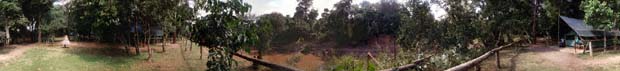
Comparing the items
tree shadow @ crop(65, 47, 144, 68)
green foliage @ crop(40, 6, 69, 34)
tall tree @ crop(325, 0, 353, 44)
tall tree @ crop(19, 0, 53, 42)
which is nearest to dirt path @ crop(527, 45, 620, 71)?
tree shadow @ crop(65, 47, 144, 68)

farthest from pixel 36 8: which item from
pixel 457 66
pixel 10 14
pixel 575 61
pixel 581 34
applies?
pixel 581 34

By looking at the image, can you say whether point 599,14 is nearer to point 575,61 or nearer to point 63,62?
point 575,61

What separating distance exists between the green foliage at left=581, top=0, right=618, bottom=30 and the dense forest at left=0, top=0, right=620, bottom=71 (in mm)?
25

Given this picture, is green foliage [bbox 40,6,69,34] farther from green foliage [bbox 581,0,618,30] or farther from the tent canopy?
the tent canopy

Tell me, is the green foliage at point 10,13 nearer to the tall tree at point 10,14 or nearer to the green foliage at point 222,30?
the tall tree at point 10,14

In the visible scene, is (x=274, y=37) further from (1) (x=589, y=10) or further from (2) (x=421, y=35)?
(1) (x=589, y=10)

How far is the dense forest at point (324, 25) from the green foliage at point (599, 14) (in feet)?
0.08

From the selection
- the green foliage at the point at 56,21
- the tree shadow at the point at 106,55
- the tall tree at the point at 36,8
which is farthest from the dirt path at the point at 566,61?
the green foliage at the point at 56,21

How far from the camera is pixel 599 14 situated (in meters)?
15.4

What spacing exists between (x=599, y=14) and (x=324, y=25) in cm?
1311

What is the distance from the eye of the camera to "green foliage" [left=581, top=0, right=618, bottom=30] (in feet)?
49.3

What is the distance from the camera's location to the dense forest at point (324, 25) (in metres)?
10.3

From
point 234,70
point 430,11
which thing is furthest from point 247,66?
point 430,11

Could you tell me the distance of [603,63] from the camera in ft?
38.7
